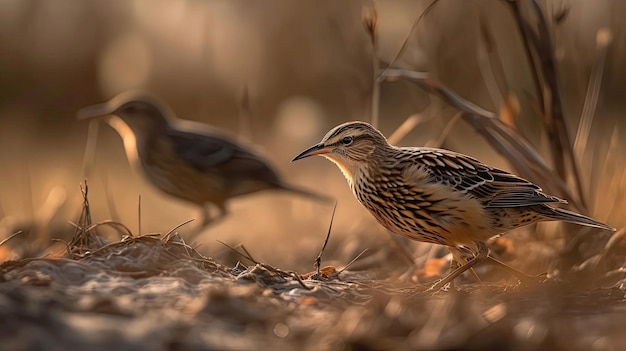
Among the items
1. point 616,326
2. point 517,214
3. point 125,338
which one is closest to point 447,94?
point 517,214

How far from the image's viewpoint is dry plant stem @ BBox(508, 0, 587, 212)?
21.2ft

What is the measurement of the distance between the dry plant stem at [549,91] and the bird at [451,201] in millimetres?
682

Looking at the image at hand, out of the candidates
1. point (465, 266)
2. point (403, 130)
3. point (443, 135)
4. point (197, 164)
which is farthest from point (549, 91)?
point (197, 164)

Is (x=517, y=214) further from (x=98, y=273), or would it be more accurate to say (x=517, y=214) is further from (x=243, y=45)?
(x=243, y=45)

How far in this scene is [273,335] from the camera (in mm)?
3904

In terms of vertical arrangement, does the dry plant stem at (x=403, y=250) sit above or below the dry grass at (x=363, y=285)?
below

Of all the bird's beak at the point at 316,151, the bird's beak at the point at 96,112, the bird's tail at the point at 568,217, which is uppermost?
the bird's beak at the point at 316,151

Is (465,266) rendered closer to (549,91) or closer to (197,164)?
(549,91)

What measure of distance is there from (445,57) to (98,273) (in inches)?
193

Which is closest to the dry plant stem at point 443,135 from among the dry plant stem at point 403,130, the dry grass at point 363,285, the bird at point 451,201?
the dry grass at point 363,285

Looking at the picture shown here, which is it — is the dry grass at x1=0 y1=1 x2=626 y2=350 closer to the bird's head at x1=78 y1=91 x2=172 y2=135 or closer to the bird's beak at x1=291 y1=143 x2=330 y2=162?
the bird's beak at x1=291 y1=143 x2=330 y2=162

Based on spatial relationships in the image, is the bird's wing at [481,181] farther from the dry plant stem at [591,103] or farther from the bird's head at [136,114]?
the bird's head at [136,114]

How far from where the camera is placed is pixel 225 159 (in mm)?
9281

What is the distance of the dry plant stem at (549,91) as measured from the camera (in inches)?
254
